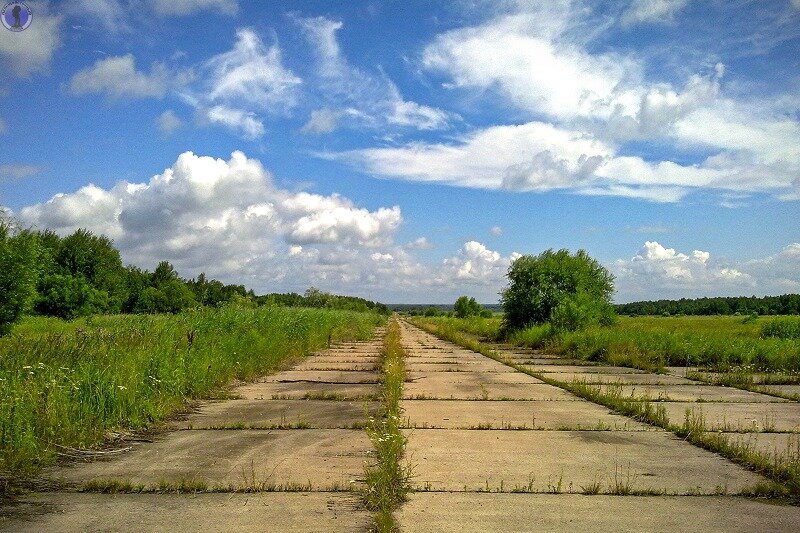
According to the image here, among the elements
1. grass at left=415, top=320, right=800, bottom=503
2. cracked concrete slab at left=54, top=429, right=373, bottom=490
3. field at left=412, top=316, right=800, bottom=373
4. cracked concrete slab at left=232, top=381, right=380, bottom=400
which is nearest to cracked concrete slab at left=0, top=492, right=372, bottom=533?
cracked concrete slab at left=54, top=429, right=373, bottom=490

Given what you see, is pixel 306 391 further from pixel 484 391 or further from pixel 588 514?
pixel 588 514

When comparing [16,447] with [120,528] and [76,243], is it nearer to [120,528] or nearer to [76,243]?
[120,528]

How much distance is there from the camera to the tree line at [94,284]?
35.0 m

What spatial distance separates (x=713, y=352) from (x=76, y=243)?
6679cm

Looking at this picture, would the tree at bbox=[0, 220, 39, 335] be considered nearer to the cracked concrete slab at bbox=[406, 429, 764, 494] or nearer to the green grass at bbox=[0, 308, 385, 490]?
the green grass at bbox=[0, 308, 385, 490]

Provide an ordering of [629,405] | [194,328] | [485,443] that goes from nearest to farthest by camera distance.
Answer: [485,443] < [629,405] < [194,328]

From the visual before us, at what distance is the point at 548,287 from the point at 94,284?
53.7 meters

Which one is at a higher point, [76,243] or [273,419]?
[76,243]

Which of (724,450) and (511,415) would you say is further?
(511,415)

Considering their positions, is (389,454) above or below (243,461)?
above

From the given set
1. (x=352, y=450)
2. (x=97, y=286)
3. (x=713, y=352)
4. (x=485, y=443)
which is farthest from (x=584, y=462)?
(x=97, y=286)

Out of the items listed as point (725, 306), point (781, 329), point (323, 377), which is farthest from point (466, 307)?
point (323, 377)

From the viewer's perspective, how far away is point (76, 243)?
6662 cm

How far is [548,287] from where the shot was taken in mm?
29047
